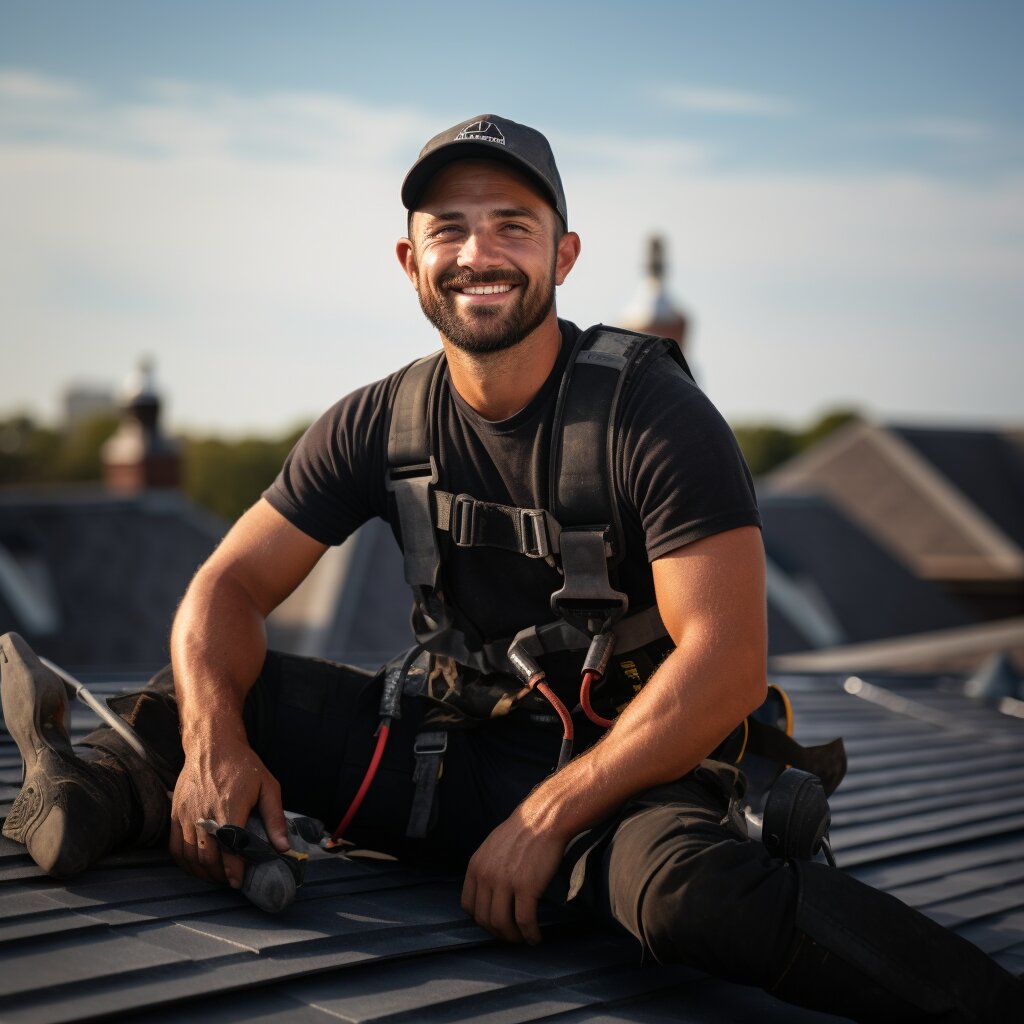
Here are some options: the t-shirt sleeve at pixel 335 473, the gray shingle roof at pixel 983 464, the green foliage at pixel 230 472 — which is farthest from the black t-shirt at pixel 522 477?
the green foliage at pixel 230 472

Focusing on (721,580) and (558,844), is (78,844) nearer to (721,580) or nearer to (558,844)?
(558,844)

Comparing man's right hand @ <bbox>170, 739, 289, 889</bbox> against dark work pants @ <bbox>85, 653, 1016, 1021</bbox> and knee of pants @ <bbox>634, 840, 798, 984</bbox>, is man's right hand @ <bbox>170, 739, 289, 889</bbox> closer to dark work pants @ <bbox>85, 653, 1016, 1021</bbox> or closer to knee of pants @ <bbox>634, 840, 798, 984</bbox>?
dark work pants @ <bbox>85, 653, 1016, 1021</bbox>

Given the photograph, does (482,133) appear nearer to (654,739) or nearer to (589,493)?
(589,493)

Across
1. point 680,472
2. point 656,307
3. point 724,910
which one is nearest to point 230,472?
point 656,307

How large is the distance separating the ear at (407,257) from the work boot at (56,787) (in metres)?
1.21

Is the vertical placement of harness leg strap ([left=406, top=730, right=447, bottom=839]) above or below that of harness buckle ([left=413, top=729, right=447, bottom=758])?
below

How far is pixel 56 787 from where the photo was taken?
8.64 ft

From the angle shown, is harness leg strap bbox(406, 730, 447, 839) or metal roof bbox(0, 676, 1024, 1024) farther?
harness leg strap bbox(406, 730, 447, 839)

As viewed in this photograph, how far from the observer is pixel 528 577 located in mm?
2959

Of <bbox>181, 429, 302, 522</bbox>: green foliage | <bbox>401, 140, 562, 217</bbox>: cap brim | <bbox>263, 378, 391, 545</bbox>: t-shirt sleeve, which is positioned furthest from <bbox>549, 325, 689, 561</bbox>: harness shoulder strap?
<bbox>181, 429, 302, 522</bbox>: green foliage

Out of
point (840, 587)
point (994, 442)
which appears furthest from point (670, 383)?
point (994, 442)

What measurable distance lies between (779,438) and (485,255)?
2296 inches

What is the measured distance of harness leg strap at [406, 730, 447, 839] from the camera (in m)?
2.96

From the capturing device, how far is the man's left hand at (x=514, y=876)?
8.33 feet
